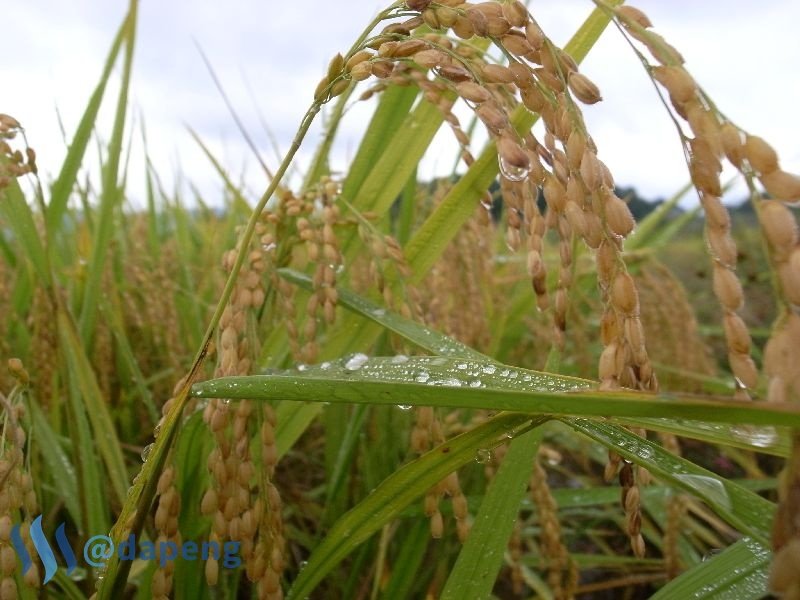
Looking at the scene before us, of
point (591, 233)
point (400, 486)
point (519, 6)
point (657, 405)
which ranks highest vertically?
point (519, 6)

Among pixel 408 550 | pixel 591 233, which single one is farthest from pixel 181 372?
pixel 591 233

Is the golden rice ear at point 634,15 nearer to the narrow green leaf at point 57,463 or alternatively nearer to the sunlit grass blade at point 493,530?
the sunlit grass blade at point 493,530

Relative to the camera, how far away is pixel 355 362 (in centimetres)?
69

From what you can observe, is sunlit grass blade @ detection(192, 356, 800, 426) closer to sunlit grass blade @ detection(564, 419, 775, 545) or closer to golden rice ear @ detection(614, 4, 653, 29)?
sunlit grass blade @ detection(564, 419, 775, 545)

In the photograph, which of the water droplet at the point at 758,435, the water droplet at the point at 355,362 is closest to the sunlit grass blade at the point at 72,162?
the water droplet at the point at 355,362

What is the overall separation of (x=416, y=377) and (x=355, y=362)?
123mm

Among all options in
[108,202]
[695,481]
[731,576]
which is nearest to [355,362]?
[695,481]

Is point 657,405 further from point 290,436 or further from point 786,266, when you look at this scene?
point 290,436

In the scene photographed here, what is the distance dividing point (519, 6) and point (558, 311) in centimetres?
26

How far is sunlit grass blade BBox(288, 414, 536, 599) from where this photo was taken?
640 millimetres

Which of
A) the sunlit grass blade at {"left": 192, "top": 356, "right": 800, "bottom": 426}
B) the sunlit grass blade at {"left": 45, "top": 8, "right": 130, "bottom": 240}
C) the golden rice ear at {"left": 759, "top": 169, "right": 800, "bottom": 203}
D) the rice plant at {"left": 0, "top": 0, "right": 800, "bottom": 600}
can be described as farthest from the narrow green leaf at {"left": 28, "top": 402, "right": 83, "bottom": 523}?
the golden rice ear at {"left": 759, "top": 169, "right": 800, "bottom": 203}

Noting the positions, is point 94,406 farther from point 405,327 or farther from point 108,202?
point 405,327

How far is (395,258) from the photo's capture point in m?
0.90

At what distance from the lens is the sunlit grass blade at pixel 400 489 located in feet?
2.10
